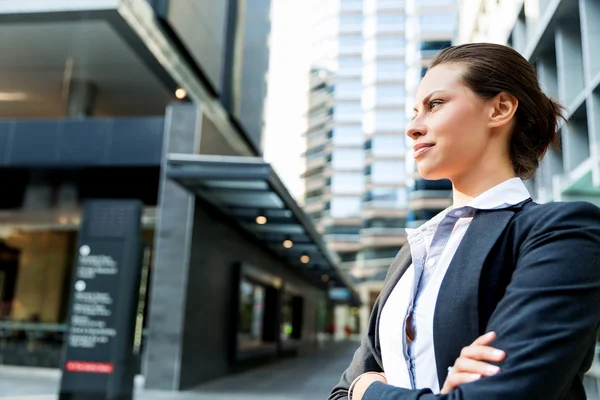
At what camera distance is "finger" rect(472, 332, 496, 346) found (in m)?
0.94

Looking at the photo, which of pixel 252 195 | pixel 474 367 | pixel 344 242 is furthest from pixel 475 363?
pixel 344 242

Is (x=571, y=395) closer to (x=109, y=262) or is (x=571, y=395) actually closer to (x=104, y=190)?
(x=109, y=262)

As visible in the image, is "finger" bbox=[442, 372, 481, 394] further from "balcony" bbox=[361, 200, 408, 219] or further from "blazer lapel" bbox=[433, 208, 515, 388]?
"balcony" bbox=[361, 200, 408, 219]

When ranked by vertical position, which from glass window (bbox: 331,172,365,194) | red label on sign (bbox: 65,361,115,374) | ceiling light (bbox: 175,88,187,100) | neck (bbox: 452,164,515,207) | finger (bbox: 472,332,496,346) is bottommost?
red label on sign (bbox: 65,361,115,374)

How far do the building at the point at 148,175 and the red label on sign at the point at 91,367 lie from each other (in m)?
0.60

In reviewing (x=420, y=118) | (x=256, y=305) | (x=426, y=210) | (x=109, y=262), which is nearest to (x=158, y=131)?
(x=109, y=262)

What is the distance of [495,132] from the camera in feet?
4.11

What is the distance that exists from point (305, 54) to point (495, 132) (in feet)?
237

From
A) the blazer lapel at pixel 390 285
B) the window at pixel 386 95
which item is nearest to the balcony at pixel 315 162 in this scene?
the window at pixel 386 95

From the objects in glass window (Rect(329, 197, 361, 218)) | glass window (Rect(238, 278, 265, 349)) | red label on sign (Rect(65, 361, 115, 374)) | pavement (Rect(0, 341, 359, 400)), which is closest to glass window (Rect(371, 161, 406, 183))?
glass window (Rect(329, 197, 361, 218))

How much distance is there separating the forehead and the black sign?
628cm

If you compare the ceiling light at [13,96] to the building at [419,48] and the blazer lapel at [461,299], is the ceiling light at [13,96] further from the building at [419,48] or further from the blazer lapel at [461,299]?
the building at [419,48]

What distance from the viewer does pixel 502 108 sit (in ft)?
4.04

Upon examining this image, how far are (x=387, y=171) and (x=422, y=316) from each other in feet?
204
